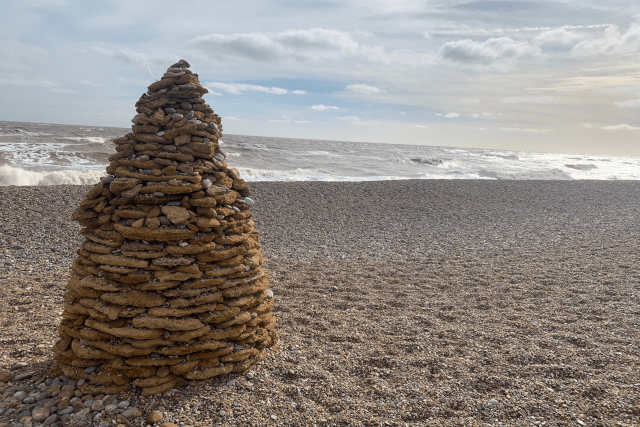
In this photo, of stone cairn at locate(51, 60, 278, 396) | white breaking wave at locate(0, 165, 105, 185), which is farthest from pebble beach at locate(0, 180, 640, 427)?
white breaking wave at locate(0, 165, 105, 185)

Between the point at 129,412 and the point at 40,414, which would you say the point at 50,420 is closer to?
the point at 40,414

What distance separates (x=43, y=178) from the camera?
15.9m

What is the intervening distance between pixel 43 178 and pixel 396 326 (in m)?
16.0

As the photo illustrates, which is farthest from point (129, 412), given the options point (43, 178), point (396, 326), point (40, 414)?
point (43, 178)

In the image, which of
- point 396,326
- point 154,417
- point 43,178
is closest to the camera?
point 154,417

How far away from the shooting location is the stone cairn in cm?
347

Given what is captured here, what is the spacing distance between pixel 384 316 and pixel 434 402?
2.12 meters

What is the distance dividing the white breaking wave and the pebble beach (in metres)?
3.79

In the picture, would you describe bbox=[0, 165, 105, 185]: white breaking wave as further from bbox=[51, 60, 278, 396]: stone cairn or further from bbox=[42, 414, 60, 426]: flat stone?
bbox=[42, 414, 60, 426]: flat stone

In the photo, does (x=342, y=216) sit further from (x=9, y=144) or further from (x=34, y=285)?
(x=9, y=144)

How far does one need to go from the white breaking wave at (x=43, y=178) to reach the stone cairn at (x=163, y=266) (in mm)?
13911

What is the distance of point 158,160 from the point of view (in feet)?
12.1

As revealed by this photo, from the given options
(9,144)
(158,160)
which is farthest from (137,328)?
(9,144)

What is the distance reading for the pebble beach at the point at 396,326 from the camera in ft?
11.5
